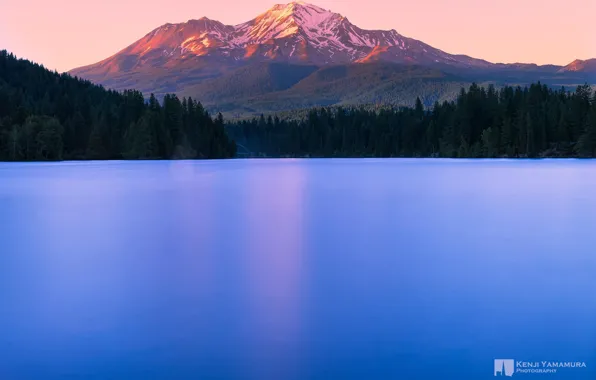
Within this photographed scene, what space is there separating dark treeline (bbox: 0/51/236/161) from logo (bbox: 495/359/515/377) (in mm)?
145353

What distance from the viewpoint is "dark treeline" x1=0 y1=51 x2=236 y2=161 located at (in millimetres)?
147000

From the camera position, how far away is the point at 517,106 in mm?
179500

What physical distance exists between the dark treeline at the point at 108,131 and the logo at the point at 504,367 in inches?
5723

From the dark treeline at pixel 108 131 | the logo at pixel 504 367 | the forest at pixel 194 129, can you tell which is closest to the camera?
the logo at pixel 504 367

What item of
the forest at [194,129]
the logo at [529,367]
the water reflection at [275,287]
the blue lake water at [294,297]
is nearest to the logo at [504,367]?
the logo at [529,367]

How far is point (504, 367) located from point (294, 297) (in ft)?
18.0

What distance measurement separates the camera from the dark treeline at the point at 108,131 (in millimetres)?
147000

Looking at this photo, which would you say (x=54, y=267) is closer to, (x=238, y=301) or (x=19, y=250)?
(x=19, y=250)

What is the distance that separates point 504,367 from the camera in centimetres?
1035

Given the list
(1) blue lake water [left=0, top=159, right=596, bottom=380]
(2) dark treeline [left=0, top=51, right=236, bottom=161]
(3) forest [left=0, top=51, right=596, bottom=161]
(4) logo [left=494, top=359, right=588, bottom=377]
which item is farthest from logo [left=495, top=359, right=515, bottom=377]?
(2) dark treeline [left=0, top=51, right=236, bottom=161]

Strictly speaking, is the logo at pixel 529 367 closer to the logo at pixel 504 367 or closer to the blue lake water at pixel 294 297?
the logo at pixel 504 367

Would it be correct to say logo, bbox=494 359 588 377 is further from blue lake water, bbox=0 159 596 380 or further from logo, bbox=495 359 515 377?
blue lake water, bbox=0 159 596 380

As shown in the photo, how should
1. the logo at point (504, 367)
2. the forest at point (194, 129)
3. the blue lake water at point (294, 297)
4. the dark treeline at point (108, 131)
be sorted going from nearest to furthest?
the logo at point (504, 367)
the blue lake water at point (294, 297)
the dark treeline at point (108, 131)
the forest at point (194, 129)

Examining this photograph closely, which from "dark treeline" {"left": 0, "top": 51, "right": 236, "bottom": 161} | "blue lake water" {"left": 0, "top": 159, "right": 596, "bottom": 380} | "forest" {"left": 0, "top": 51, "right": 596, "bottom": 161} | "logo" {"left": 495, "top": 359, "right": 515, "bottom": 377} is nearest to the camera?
"logo" {"left": 495, "top": 359, "right": 515, "bottom": 377}
